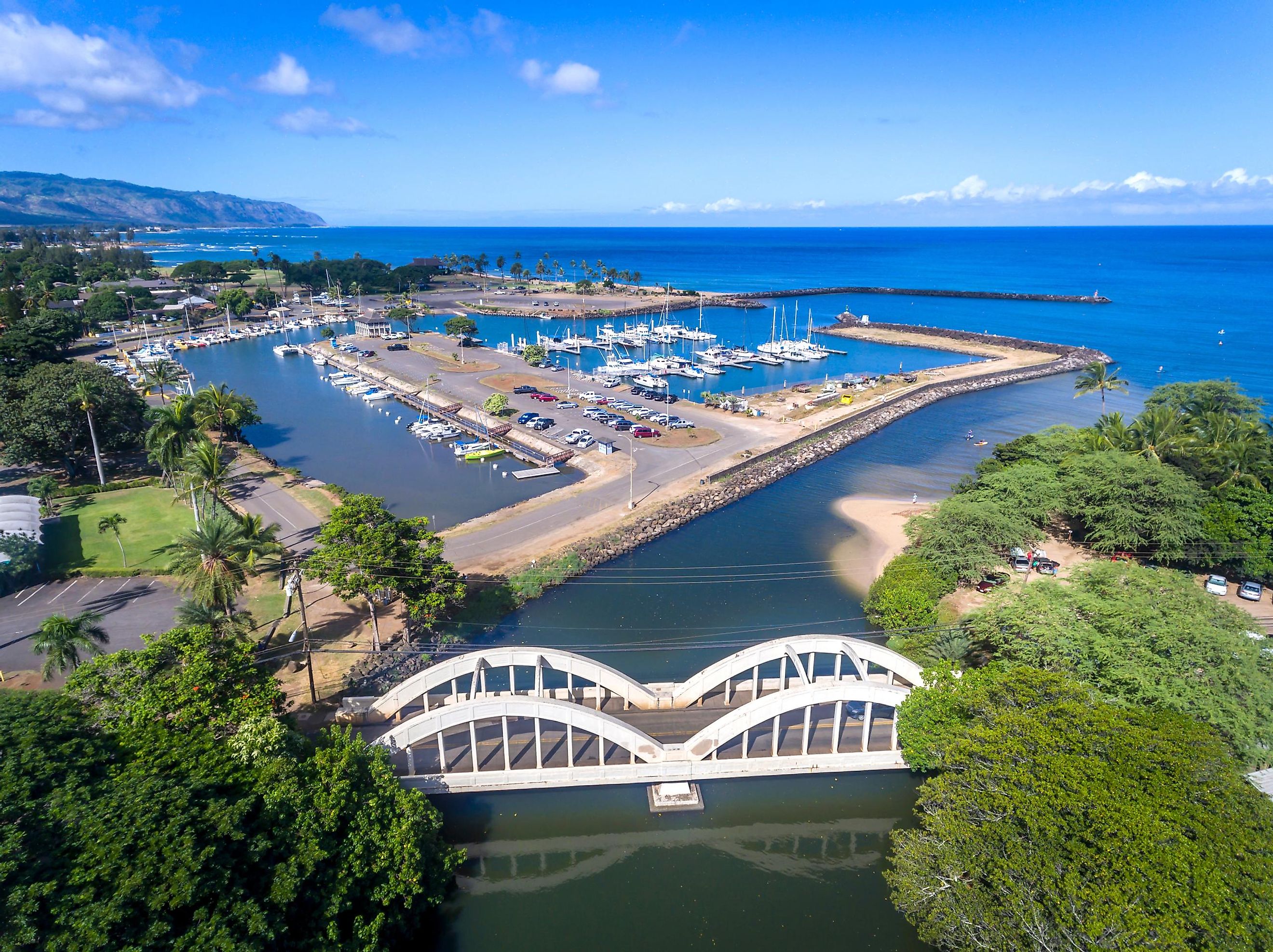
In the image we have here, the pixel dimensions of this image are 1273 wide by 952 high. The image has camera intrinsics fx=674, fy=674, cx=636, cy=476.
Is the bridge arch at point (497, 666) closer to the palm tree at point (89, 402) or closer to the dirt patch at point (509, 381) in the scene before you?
the palm tree at point (89, 402)

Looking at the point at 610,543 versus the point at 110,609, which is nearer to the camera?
the point at 110,609

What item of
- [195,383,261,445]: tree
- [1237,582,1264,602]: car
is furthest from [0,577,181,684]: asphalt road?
[1237,582,1264,602]: car

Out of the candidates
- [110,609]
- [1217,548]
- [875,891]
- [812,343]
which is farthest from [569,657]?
[812,343]

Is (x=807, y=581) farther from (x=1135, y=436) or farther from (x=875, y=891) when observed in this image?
(x=1135, y=436)

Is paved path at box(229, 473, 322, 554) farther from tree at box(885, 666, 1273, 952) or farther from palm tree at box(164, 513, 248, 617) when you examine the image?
tree at box(885, 666, 1273, 952)

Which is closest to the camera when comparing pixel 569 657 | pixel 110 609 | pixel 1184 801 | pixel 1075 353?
pixel 1184 801

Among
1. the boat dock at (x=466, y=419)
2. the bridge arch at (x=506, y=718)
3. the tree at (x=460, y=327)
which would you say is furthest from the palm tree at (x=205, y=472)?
the tree at (x=460, y=327)

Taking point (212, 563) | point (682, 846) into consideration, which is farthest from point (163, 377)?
point (682, 846)
